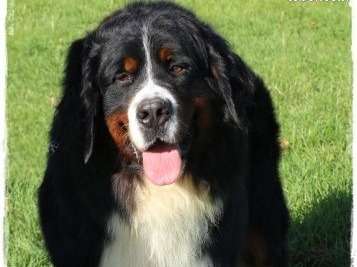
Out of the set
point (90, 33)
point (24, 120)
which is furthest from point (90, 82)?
point (24, 120)

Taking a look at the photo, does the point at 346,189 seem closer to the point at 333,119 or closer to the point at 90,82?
the point at 333,119

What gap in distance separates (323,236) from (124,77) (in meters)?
2.17

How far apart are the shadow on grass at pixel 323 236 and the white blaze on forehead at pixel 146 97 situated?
1869mm

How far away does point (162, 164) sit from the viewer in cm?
345

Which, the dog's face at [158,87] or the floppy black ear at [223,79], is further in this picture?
the floppy black ear at [223,79]

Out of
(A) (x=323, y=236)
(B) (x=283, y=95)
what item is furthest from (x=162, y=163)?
(B) (x=283, y=95)

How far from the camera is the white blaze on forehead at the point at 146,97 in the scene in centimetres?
324

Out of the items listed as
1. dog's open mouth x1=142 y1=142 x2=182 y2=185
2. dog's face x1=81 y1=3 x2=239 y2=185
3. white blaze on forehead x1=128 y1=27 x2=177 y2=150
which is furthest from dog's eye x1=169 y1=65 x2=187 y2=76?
dog's open mouth x1=142 y1=142 x2=182 y2=185

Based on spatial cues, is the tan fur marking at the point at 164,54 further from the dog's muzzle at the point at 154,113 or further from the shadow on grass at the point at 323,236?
the shadow on grass at the point at 323,236

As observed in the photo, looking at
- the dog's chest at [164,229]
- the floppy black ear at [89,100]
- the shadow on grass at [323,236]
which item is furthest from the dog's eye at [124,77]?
the shadow on grass at [323,236]

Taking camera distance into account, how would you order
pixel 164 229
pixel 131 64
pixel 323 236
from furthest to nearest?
pixel 323 236, pixel 164 229, pixel 131 64

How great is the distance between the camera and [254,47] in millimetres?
8039

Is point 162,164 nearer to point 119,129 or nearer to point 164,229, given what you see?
point 119,129

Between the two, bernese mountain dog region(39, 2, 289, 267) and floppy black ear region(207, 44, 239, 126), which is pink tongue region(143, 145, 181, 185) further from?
floppy black ear region(207, 44, 239, 126)
